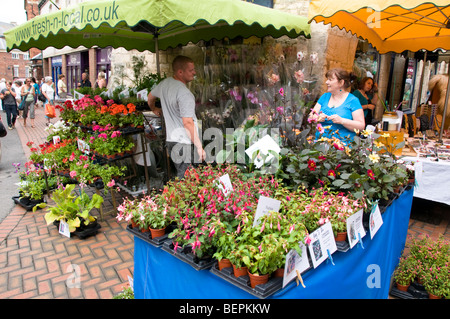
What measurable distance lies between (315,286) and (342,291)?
311 millimetres

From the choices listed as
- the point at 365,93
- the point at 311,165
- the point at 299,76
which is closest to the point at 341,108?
the point at 299,76

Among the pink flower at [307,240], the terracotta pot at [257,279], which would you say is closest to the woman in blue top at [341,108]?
the pink flower at [307,240]

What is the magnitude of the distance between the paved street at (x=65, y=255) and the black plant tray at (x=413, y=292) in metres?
1.40

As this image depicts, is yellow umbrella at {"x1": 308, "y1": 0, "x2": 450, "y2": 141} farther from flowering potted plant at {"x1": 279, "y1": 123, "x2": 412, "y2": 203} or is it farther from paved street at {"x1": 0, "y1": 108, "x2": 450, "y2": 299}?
paved street at {"x1": 0, "y1": 108, "x2": 450, "y2": 299}

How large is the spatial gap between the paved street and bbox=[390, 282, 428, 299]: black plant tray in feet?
4.59

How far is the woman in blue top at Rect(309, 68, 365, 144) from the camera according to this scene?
3.21 metres

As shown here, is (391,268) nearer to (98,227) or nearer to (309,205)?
(309,205)

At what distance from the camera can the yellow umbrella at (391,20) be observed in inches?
120

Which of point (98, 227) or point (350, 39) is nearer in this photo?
point (98, 227)

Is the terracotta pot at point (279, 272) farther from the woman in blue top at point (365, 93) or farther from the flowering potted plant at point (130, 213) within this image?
the woman in blue top at point (365, 93)

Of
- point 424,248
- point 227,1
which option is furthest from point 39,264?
point 424,248

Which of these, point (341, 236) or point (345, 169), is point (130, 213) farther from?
point (345, 169)
